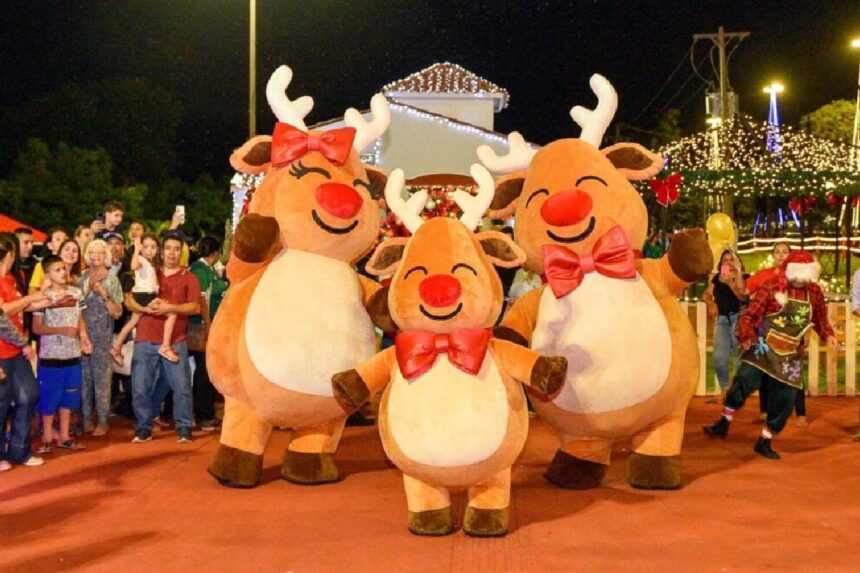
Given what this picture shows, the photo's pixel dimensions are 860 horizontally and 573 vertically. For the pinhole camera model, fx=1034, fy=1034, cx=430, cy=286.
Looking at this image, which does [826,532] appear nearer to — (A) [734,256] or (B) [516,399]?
(B) [516,399]

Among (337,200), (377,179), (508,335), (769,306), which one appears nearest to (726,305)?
(769,306)

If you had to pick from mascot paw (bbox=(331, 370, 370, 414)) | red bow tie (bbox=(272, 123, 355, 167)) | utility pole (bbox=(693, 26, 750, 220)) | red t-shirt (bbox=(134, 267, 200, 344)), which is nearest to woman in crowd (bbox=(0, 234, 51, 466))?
red t-shirt (bbox=(134, 267, 200, 344))

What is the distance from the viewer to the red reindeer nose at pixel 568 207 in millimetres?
6371

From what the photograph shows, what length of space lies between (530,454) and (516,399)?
2.47m

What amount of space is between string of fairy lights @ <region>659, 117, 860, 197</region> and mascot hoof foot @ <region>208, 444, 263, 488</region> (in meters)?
9.76

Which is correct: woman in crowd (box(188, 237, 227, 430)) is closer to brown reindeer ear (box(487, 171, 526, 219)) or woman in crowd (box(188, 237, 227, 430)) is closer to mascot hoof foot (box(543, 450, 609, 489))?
brown reindeer ear (box(487, 171, 526, 219))

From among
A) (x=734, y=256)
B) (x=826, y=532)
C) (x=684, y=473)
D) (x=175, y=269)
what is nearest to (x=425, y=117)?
(x=734, y=256)

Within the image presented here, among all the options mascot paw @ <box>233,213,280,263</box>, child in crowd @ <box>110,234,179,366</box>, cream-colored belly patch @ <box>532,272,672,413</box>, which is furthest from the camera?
child in crowd @ <box>110,234,179,366</box>

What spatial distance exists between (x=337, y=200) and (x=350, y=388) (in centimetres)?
143

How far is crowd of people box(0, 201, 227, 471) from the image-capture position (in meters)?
7.40

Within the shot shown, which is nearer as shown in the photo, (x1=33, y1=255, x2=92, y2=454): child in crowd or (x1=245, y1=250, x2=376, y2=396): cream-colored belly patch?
(x1=245, y1=250, x2=376, y2=396): cream-colored belly patch

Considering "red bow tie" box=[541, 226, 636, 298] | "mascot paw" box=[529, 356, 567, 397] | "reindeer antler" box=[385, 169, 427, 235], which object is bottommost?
"mascot paw" box=[529, 356, 567, 397]

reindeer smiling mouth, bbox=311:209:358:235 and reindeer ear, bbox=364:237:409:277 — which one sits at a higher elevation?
reindeer smiling mouth, bbox=311:209:358:235

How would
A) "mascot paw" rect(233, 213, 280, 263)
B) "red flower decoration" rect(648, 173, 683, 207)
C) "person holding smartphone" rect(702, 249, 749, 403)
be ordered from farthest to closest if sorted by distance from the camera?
"red flower decoration" rect(648, 173, 683, 207) → "person holding smartphone" rect(702, 249, 749, 403) → "mascot paw" rect(233, 213, 280, 263)
